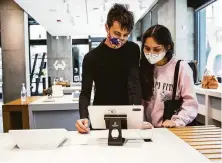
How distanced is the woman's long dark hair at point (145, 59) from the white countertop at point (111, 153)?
1.51 feet

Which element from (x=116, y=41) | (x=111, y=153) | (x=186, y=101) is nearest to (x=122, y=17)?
(x=116, y=41)

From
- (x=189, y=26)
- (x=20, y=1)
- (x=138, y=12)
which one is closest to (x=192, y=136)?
(x=189, y=26)

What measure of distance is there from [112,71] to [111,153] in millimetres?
799

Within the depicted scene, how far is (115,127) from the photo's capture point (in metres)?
1.61

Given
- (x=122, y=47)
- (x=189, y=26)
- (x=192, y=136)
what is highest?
(x=189, y=26)

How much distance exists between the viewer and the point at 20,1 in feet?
20.8

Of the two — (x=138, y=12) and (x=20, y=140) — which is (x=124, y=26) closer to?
(x=20, y=140)

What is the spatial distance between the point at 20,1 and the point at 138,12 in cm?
327

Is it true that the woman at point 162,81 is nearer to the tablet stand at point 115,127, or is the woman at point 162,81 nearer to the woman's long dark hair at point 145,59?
the woman's long dark hair at point 145,59

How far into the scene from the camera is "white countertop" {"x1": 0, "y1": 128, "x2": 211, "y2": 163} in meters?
1.28

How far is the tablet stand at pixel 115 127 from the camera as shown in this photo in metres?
1.56

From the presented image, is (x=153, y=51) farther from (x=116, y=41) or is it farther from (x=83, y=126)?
(x=83, y=126)

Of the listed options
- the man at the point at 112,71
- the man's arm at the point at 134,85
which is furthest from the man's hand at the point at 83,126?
the man's arm at the point at 134,85

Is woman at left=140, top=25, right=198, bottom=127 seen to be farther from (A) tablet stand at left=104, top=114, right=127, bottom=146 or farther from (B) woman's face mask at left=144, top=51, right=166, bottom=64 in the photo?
(A) tablet stand at left=104, top=114, right=127, bottom=146
